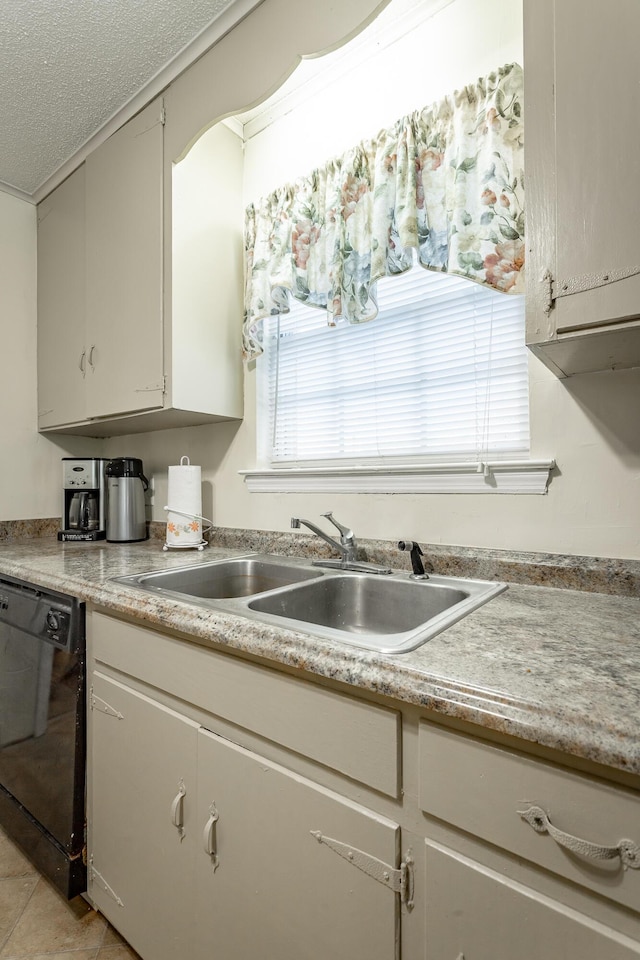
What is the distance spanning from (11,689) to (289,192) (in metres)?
1.88

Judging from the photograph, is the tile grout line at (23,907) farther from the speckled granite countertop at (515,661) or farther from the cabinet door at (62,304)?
the cabinet door at (62,304)

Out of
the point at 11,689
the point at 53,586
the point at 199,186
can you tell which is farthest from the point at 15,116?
the point at 11,689

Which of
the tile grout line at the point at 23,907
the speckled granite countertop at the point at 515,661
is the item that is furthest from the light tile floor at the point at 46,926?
the speckled granite countertop at the point at 515,661

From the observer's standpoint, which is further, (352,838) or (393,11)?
(393,11)

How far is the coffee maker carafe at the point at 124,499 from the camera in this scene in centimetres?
212

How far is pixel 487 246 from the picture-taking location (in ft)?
4.21

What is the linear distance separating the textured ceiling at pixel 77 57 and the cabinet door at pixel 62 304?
237 mm

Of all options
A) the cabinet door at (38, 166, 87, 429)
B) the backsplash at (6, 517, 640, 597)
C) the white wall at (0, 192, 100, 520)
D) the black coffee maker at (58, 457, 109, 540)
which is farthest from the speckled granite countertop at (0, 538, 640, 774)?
the white wall at (0, 192, 100, 520)

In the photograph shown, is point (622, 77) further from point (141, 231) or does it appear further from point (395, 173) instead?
point (141, 231)

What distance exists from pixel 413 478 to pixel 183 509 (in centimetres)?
88

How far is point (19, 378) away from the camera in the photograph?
2.34m

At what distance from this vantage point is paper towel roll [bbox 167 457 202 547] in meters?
1.88

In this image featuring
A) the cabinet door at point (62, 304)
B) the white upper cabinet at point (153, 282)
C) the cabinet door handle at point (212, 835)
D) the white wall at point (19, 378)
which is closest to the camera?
the cabinet door handle at point (212, 835)

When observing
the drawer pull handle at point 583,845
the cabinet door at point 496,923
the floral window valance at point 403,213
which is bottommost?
the cabinet door at point 496,923
